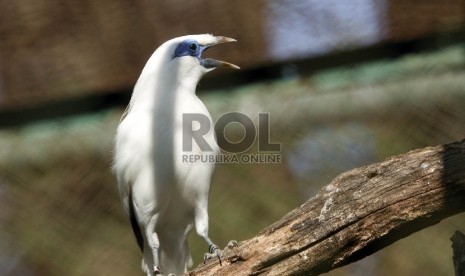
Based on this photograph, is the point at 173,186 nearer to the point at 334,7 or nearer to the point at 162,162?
the point at 162,162

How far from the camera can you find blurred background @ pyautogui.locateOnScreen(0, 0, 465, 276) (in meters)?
6.61

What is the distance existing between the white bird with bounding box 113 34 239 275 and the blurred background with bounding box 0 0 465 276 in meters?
0.19

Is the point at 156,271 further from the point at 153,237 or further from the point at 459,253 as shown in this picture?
the point at 459,253

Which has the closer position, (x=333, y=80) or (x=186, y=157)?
(x=186, y=157)

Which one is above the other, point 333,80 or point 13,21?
point 13,21

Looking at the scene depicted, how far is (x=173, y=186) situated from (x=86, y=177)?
2.67ft

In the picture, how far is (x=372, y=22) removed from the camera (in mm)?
6605

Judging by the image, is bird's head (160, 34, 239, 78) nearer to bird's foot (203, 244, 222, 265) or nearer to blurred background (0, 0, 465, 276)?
blurred background (0, 0, 465, 276)

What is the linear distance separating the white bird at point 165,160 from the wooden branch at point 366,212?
951 millimetres

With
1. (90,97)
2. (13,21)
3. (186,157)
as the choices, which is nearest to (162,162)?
(186,157)

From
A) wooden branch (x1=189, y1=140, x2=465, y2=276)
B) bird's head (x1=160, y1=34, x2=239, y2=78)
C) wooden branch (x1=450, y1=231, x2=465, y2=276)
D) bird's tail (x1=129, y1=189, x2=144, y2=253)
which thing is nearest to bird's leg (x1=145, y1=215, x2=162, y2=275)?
bird's tail (x1=129, y1=189, x2=144, y2=253)

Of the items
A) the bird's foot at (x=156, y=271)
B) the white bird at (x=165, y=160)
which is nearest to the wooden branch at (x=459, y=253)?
the white bird at (x=165, y=160)

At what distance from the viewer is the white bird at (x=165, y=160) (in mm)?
6246

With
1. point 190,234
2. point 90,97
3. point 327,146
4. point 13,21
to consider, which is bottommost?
point 190,234
